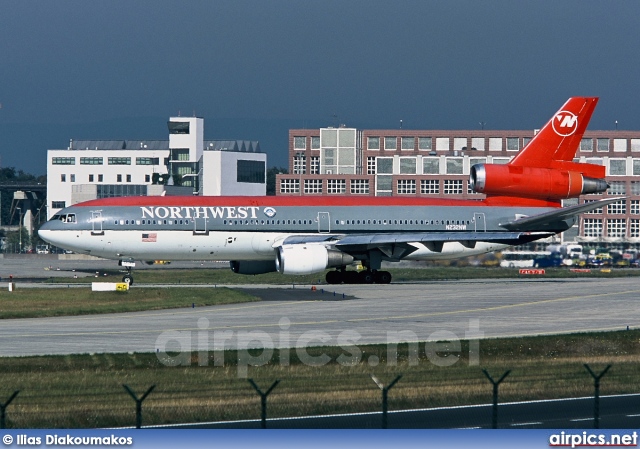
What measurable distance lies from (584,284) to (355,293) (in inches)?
629

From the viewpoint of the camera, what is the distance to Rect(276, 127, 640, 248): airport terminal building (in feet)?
397

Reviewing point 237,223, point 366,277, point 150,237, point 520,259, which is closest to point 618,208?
point 520,259

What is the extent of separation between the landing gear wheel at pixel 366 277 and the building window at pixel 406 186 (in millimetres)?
63261

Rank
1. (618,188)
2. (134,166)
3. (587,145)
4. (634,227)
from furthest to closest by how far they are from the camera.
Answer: (134,166)
(587,145)
(634,227)
(618,188)

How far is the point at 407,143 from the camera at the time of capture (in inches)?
5876

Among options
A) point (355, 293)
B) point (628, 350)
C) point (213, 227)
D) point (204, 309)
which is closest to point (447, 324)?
point (628, 350)

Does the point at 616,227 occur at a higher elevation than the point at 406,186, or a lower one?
lower

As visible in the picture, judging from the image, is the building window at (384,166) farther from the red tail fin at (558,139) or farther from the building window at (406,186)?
the red tail fin at (558,139)

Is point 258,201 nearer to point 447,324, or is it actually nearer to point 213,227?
point 213,227

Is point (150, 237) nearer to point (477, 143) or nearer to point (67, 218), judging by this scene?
point (67, 218)

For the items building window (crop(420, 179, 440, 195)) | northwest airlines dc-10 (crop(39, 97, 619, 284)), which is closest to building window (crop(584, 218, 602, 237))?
building window (crop(420, 179, 440, 195))

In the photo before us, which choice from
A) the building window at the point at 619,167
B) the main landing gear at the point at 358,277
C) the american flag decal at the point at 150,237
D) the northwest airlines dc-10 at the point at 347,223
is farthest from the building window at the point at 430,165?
the american flag decal at the point at 150,237

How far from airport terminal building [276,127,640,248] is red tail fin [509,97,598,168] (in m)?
44.4

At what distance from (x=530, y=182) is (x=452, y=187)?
59.5 metres
